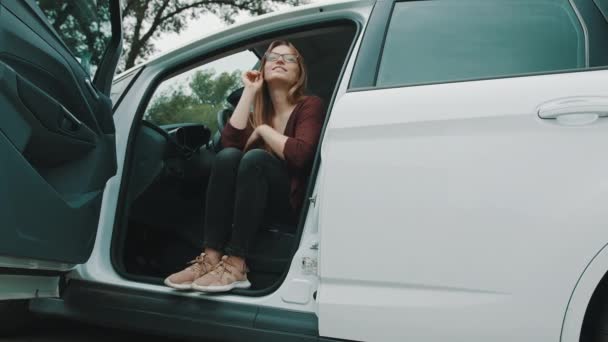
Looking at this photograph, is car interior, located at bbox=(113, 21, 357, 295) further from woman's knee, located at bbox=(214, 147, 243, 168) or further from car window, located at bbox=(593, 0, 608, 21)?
car window, located at bbox=(593, 0, 608, 21)

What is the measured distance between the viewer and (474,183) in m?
1.53

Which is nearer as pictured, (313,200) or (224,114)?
(313,200)

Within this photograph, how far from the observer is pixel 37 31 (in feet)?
5.81

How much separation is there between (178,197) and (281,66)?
82 centimetres

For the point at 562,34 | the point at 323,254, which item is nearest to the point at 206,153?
the point at 323,254

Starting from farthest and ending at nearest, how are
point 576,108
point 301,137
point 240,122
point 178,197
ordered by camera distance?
point 178,197 → point 240,122 → point 301,137 → point 576,108

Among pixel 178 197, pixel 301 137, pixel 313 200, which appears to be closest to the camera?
pixel 313 200

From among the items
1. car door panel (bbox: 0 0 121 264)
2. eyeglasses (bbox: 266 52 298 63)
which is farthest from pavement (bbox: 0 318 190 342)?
eyeglasses (bbox: 266 52 298 63)

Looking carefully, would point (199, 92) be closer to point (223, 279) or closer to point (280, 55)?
point (280, 55)

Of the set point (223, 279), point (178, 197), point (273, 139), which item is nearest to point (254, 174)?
point (273, 139)

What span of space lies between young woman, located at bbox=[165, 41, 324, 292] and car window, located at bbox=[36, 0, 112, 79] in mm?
540

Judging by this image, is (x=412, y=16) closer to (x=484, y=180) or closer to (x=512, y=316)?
(x=484, y=180)

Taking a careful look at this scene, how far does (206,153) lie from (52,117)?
3.51ft

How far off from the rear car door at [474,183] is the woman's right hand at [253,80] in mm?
590
